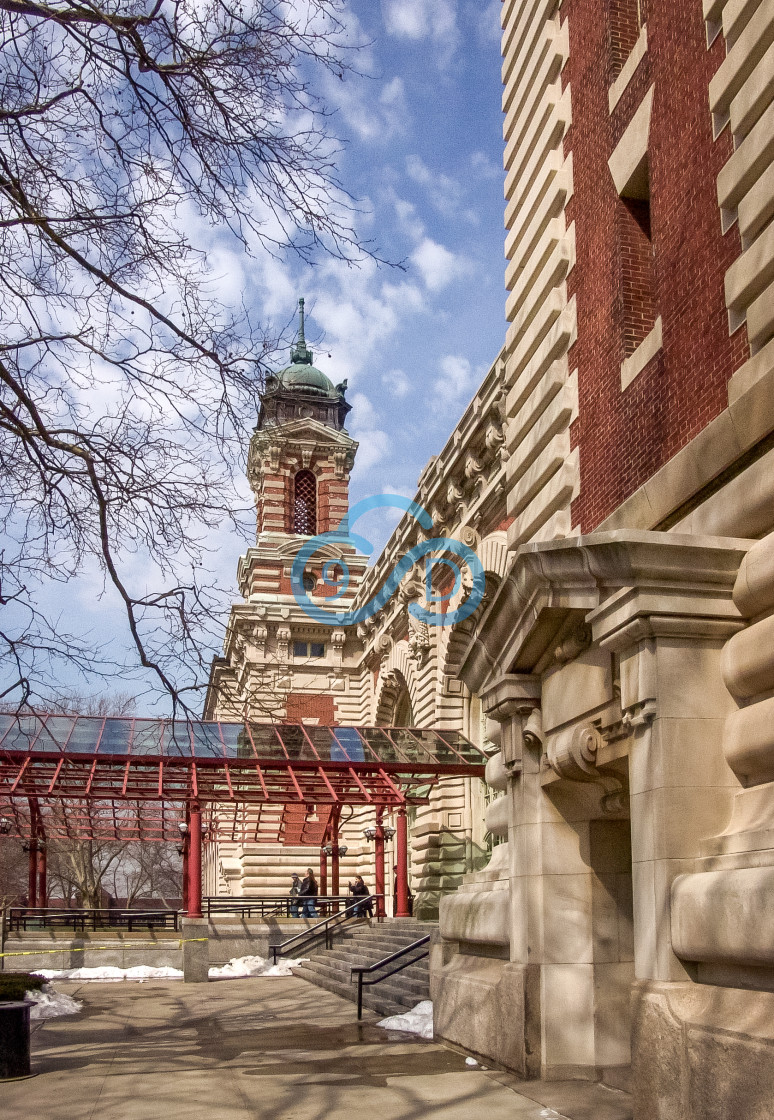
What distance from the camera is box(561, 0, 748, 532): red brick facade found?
9.51 m

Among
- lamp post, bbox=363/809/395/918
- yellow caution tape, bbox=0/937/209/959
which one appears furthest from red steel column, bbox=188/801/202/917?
lamp post, bbox=363/809/395/918

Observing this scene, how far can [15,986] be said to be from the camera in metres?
12.9

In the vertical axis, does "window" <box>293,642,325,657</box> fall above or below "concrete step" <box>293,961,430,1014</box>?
above

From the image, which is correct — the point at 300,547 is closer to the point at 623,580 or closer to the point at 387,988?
the point at 387,988

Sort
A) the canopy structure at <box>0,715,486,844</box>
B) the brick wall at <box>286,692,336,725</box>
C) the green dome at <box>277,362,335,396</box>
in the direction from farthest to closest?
the green dome at <box>277,362,335,396</box> < the brick wall at <box>286,692,336,725</box> < the canopy structure at <box>0,715,486,844</box>

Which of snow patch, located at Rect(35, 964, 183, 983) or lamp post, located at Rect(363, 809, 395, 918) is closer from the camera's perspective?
snow patch, located at Rect(35, 964, 183, 983)

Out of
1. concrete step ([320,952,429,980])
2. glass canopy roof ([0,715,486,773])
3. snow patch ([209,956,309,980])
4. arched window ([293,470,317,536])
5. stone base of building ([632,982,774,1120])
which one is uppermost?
arched window ([293,470,317,536])

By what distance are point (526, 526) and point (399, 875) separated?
17008 millimetres

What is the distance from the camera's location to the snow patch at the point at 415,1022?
42.1 ft

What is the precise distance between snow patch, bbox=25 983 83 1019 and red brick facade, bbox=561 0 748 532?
34.5ft

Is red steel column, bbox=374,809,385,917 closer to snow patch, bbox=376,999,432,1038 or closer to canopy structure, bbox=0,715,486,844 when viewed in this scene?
canopy structure, bbox=0,715,486,844

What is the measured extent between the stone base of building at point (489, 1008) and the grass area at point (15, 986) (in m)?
4.50

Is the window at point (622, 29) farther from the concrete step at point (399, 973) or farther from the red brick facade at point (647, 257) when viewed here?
the concrete step at point (399, 973)

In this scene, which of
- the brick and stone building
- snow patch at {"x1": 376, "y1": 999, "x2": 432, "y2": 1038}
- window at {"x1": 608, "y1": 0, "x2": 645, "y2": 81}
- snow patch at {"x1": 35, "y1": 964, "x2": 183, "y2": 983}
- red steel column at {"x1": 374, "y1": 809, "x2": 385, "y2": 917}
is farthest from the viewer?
red steel column at {"x1": 374, "y1": 809, "x2": 385, "y2": 917}
